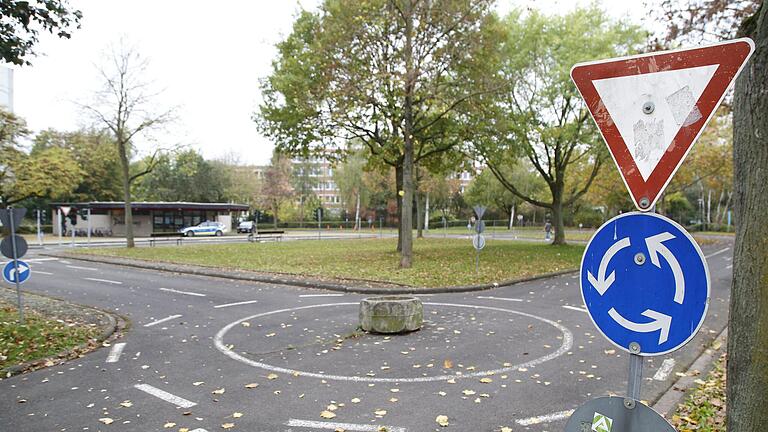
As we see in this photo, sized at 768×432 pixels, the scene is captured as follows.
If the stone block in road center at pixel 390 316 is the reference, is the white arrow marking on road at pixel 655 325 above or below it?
above

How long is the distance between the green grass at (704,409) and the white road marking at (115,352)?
7.04 metres

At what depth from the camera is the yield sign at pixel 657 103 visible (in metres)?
1.84

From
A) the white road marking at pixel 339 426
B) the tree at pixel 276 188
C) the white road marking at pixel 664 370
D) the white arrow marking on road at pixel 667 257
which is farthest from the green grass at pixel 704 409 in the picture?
the tree at pixel 276 188

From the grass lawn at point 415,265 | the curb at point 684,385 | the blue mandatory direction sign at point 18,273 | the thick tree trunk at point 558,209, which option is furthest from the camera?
the thick tree trunk at point 558,209

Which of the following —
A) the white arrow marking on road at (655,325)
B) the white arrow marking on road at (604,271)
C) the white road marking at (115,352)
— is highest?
the white arrow marking on road at (604,271)

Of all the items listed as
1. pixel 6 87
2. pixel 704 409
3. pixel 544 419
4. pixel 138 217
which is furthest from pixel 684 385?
pixel 6 87

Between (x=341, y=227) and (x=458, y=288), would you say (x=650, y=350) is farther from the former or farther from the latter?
(x=341, y=227)

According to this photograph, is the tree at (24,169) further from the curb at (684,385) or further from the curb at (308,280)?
the curb at (684,385)

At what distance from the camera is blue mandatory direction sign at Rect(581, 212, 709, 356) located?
5.92 feet

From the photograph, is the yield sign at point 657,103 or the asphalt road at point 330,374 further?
the asphalt road at point 330,374

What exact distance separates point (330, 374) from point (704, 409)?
4.04 metres

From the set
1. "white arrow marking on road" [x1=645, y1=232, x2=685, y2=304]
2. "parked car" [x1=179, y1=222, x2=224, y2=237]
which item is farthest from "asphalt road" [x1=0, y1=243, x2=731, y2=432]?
"parked car" [x1=179, y1=222, x2=224, y2=237]

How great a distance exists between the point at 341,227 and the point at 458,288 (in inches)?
2275

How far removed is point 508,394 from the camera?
512cm
